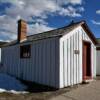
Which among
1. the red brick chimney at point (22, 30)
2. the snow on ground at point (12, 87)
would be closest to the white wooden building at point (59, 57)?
the red brick chimney at point (22, 30)

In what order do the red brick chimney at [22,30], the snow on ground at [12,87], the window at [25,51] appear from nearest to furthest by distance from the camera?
the snow on ground at [12,87] → the window at [25,51] → the red brick chimney at [22,30]

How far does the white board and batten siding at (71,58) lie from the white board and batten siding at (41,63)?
399mm

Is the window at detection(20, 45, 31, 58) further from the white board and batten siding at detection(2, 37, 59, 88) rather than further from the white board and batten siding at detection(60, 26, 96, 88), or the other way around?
the white board and batten siding at detection(60, 26, 96, 88)

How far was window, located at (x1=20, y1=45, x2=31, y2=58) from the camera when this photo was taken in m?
12.7

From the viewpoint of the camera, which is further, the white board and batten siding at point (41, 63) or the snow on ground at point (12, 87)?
the white board and batten siding at point (41, 63)

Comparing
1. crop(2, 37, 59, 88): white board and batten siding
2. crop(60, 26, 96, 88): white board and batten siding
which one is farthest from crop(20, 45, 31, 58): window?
crop(60, 26, 96, 88): white board and batten siding

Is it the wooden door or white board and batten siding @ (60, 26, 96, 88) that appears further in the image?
the wooden door

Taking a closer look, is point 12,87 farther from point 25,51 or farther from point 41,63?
point 25,51

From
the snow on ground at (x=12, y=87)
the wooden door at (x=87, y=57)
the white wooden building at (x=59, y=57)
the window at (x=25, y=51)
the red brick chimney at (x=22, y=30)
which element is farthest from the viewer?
the red brick chimney at (x=22, y=30)

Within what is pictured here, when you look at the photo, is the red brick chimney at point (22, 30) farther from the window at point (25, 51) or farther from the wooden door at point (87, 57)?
the wooden door at point (87, 57)

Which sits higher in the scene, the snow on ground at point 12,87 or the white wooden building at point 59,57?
the white wooden building at point 59,57

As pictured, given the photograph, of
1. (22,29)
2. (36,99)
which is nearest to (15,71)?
(22,29)

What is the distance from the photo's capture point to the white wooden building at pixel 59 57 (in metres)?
10.0

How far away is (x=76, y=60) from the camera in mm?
11250
